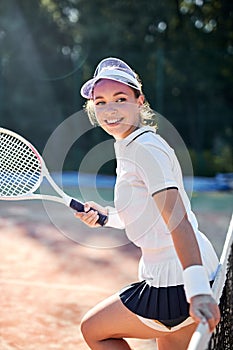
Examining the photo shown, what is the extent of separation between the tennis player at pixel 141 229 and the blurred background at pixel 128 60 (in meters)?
9.26

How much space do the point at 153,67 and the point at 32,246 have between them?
24.6 feet

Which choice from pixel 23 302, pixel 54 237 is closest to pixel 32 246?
pixel 54 237

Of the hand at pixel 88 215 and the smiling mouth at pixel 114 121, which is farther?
the hand at pixel 88 215

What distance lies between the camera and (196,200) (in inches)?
329

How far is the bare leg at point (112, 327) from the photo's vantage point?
1.50 m

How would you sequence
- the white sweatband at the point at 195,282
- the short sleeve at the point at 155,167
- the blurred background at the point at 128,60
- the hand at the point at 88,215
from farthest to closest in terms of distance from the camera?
the blurred background at the point at 128,60 → the hand at the point at 88,215 → the short sleeve at the point at 155,167 → the white sweatband at the point at 195,282

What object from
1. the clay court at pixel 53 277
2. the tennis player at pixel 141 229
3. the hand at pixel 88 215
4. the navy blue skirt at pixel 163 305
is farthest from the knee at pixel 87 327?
the clay court at pixel 53 277

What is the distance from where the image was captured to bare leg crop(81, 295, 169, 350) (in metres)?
1.50

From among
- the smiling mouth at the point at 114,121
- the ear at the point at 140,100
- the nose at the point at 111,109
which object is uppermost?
the ear at the point at 140,100

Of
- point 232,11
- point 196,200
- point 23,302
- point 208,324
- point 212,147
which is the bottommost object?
point 23,302

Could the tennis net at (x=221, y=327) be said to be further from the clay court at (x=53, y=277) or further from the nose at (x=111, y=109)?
the clay court at (x=53, y=277)

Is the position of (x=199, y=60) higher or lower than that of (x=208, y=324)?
higher

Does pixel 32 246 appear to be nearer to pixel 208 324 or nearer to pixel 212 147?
pixel 208 324

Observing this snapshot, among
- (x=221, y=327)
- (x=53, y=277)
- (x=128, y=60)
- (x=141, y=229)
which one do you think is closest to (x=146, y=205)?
(x=141, y=229)
